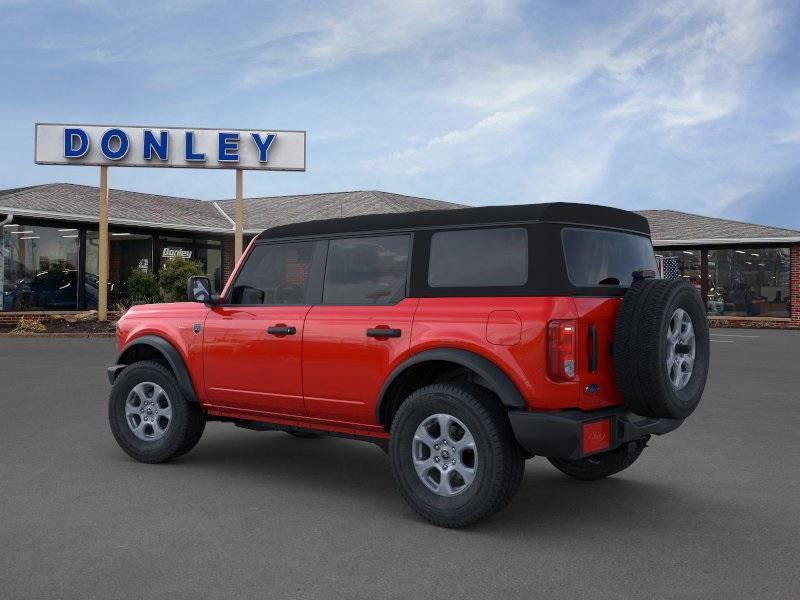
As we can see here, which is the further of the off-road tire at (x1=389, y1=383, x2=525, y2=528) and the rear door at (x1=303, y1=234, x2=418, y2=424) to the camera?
the rear door at (x1=303, y1=234, x2=418, y2=424)

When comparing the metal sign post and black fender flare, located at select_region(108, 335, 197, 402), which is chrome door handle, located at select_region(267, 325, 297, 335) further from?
the metal sign post

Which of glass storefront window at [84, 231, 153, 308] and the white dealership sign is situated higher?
the white dealership sign

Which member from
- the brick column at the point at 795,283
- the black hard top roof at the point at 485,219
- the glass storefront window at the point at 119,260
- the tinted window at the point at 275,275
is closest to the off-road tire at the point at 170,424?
the tinted window at the point at 275,275

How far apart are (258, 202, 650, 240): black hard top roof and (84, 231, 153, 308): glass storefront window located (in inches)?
902

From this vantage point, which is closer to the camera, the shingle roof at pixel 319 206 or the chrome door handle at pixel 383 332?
the chrome door handle at pixel 383 332

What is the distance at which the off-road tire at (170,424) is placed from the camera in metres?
6.54

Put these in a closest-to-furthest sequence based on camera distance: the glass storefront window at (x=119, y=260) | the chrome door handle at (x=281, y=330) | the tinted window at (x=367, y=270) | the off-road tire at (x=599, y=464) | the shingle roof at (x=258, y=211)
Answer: the tinted window at (x=367, y=270)
the chrome door handle at (x=281, y=330)
the off-road tire at (x=599, y=464)
the shingle roof at (x=258, y=211)
the glass storefront window at (x=119, y=260)

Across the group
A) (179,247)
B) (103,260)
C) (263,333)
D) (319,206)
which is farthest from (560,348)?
(319,206)

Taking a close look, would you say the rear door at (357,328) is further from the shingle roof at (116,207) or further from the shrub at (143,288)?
the shingle roof at (116,207)

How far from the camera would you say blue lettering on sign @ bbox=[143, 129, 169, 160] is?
82.1 feet

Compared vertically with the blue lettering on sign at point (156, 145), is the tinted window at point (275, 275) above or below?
below

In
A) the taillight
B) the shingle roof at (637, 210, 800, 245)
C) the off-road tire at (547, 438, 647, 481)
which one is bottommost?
the off-road tire at (547, 438, 647, 481)

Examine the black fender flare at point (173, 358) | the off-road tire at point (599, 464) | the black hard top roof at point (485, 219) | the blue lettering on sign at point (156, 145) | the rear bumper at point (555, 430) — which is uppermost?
the blue lettering on sign at point (156, 145)

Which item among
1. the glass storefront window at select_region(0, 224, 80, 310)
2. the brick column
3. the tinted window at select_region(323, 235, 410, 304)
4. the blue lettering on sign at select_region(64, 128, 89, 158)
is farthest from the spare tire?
the brick column
